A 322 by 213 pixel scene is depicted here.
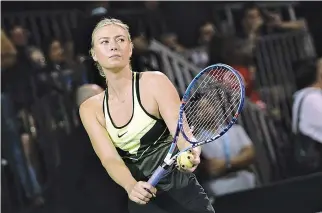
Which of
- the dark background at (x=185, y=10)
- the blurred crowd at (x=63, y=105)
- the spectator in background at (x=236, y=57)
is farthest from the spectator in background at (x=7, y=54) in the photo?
the spectator in background at (x=236, y=57)

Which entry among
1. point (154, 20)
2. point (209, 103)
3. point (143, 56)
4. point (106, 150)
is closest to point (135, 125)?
point (106, 150)

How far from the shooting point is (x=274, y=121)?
17.1 ft

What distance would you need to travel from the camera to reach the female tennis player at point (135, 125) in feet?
7.78

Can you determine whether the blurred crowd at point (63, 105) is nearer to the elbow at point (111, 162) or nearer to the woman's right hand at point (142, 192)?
the elbow at point (111, 162)

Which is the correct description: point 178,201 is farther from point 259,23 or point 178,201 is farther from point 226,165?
point 259,23

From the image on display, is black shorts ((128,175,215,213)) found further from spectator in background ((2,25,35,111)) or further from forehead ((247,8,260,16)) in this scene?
forehead ((247,8,260,16))

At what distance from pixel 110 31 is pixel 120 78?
0.16 meters

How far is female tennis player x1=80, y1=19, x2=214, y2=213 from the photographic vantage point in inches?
93.4

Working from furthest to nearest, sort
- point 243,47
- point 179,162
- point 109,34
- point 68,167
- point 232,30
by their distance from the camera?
point 232,30, point 243,47, point 68,167, point 109,34, point 179,162

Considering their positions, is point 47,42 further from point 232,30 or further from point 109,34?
point 109,34

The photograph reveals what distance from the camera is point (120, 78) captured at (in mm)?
2408

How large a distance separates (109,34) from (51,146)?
82.5 inches

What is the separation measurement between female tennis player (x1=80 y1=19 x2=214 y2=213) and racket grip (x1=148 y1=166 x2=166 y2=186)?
0.10 metres

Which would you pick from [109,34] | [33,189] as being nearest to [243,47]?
[33,189]
